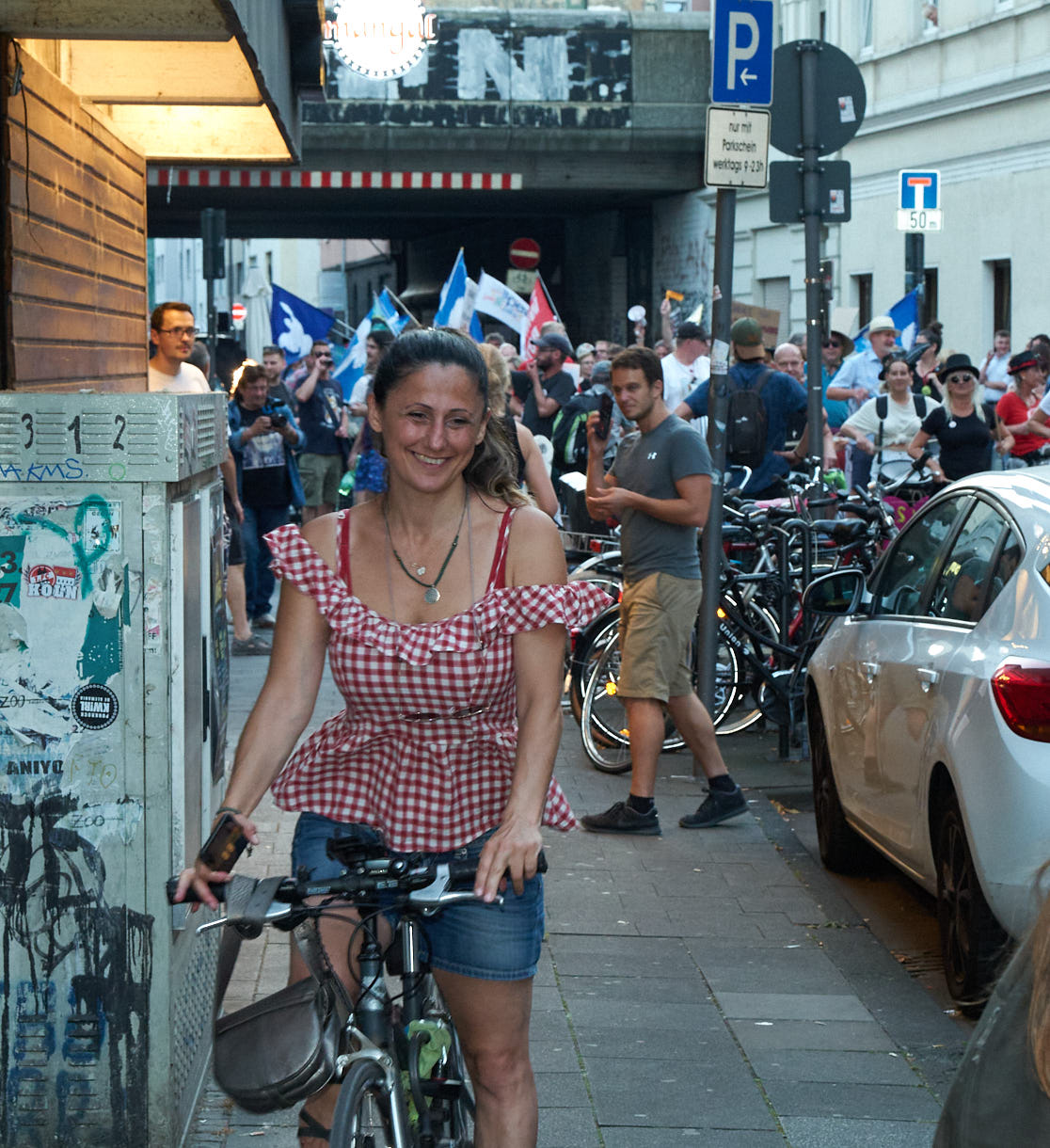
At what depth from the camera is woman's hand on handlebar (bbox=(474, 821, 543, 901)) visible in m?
3.14

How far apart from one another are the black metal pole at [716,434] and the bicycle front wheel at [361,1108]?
5801 millimetres

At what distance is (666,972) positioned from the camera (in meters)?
6.02

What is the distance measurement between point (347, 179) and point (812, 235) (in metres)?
18.3

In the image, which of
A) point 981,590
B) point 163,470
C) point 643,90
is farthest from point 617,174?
point 163,470

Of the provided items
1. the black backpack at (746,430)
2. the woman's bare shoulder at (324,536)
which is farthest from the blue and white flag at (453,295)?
the woman's bare shoulder at (324,536)

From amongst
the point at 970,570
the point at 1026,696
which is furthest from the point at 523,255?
the point at 1026,696

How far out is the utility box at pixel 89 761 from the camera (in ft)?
13.0

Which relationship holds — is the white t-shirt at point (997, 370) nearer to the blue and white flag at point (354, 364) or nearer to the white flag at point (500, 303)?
the white flag at point (500, 303)

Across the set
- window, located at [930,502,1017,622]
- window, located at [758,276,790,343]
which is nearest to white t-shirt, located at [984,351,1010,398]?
window, located at [758,276,790,343]

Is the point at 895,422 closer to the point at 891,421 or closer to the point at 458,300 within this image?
the point at 891,421

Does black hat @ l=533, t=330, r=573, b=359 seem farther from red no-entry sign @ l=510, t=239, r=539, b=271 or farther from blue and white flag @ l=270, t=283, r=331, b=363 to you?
red no-entry sign @ l=510, t=239, r=539, b=271

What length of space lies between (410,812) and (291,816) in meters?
4.66

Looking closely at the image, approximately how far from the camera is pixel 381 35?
2656 cm

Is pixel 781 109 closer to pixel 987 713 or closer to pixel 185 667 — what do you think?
pixel 987 713
